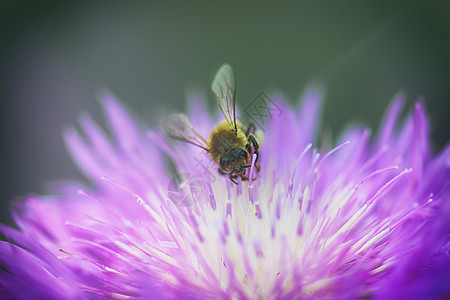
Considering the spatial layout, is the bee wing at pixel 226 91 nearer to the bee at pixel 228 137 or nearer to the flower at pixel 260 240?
the bee at pixel 228 137

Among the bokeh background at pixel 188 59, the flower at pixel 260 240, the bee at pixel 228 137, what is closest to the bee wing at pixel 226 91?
the bee at pixel 228 137

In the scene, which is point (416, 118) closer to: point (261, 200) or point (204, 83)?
point (261, 200)

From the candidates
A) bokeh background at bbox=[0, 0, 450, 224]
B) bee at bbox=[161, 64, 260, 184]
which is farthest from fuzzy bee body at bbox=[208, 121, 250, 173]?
bokeh background at bbox=[0, 0, 450, 224]

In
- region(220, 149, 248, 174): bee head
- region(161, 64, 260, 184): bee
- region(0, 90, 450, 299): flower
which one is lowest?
region(0, 90, 450, 299): flower

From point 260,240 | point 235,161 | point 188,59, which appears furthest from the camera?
point 188,59

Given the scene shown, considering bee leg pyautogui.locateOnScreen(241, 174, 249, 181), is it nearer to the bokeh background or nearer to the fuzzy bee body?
the fuzzy bee body

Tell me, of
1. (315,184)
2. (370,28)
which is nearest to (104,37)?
(370,28)

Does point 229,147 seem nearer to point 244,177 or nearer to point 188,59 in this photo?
point 244,177

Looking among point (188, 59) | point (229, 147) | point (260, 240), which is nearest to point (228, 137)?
point (229, 147)
